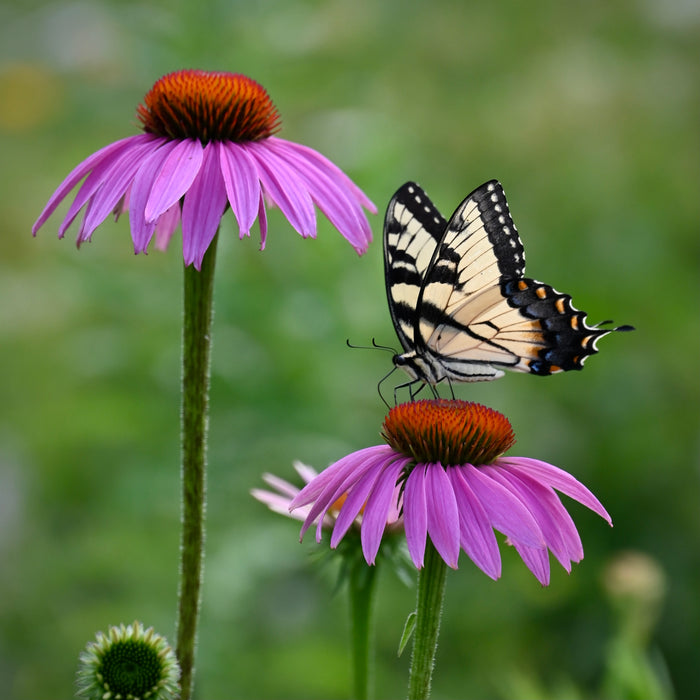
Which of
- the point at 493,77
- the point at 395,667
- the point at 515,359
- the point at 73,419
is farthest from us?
the point at 493,77

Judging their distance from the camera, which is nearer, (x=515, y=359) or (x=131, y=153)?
(x=131, y=153)

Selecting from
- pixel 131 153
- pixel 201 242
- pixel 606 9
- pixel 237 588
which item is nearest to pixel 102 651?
pixel 201 242

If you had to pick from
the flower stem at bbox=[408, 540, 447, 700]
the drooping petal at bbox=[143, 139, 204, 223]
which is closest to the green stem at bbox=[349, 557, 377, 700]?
the flower stem at bbox=[408, 540, 447, 700]

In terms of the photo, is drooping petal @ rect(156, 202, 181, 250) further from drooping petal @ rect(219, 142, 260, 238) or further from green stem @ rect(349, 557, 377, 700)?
green stem @ rect(349, 557, 377, 700)

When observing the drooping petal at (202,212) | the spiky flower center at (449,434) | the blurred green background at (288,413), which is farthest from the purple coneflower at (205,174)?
the blurred green background at (288,413)

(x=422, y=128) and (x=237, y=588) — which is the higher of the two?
(x=422, y=128)

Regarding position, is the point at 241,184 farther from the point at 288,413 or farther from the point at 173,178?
the point at 288,413

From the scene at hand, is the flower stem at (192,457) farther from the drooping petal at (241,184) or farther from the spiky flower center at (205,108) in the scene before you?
the spiky flower center at (205,108)

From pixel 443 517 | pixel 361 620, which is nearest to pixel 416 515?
pixel 443 517

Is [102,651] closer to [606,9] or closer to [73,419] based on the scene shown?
[73,419]
